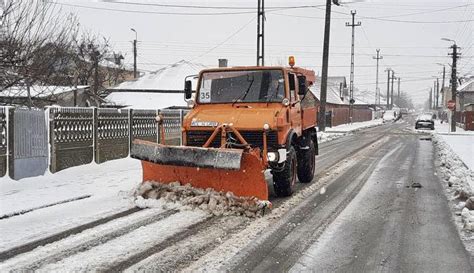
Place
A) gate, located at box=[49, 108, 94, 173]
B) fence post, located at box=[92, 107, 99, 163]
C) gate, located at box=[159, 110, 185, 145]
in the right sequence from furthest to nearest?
gate, located at box=[159, 110, 185, 145], fence post, located at box=[92, 107, 99, 163], gate, located at box=[49, 108, 94, 173]

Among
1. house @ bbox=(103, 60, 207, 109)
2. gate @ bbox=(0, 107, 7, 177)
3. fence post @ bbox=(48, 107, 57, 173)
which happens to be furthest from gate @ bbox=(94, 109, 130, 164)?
house @ bbox=(103, 60, 207, 109)

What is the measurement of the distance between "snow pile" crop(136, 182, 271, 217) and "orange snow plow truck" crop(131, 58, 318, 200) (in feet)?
0.40

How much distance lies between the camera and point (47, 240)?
5539mm

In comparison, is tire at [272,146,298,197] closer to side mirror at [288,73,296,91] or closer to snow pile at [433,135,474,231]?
side mirror at [288,73,296,91]

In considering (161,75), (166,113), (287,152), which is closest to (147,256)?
(287,152)

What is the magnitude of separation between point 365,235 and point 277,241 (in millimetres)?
1181

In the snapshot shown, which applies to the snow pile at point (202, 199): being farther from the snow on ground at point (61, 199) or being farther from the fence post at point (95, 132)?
the fence post at point (95, 132)

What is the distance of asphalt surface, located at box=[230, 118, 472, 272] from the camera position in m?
4.83

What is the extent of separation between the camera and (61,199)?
316 inches

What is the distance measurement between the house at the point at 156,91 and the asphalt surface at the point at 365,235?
92.3 ft

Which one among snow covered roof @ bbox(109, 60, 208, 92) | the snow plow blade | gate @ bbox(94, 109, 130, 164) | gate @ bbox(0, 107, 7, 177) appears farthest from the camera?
Answer: snow covered roof @ bbox(109, 60, 208, 92)

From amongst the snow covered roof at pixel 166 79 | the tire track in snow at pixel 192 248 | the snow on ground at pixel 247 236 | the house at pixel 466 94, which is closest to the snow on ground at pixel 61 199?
the tire track in snow at pixel 192 248

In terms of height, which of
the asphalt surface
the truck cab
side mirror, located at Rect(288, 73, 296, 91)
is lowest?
the asphalt surface

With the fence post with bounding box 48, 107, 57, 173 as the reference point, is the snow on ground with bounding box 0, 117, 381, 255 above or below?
below
